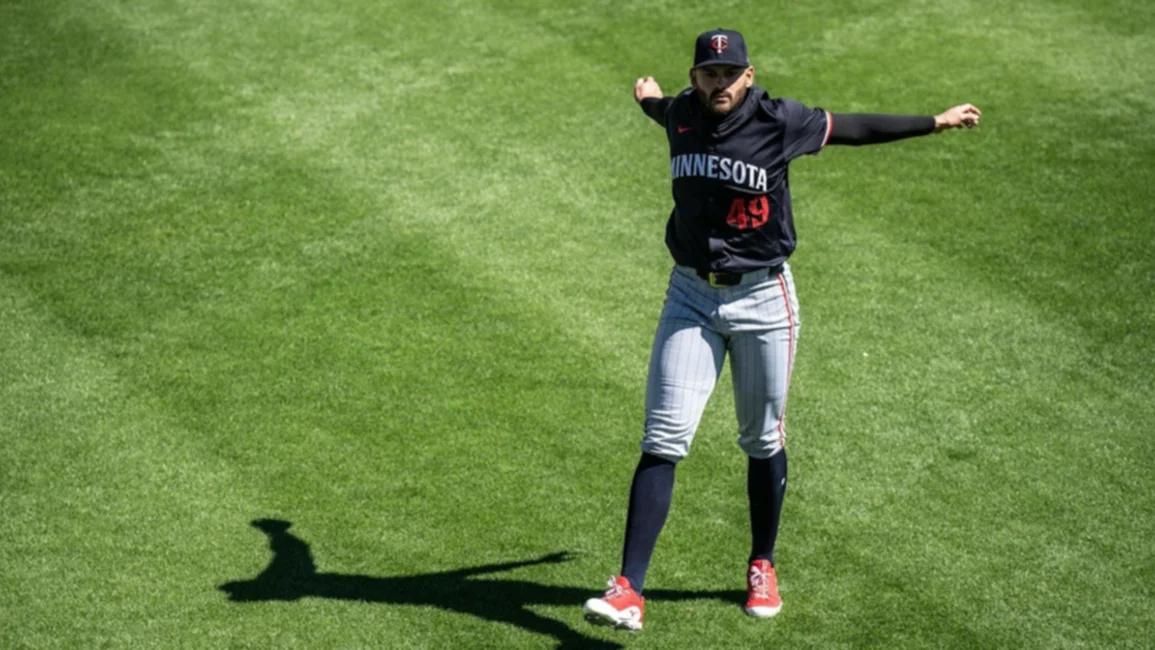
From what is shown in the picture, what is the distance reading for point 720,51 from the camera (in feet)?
16.1

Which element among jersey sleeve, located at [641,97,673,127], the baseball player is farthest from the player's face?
jersey sleeve, located at [641,97,673,127]

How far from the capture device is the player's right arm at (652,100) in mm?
5402

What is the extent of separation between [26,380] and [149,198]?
6.40 feet

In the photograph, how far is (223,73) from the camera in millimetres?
10008

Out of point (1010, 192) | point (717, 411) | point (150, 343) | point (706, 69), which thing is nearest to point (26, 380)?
point (150, 343)

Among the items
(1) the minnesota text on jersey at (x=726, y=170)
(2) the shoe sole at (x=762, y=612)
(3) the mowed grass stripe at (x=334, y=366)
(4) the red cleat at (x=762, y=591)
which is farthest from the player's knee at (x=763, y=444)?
(3) the mowed grass stripe at (x=334, y=366)

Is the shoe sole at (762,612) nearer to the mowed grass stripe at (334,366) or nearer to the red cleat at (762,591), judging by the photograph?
the red cleat at (762,591)

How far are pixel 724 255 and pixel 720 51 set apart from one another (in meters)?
0.73

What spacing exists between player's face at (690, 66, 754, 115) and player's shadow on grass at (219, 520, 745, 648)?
197 centimetres

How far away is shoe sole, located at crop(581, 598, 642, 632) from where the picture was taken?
4.82m

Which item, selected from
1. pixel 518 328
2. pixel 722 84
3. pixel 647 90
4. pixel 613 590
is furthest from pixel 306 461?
pixel 722 84

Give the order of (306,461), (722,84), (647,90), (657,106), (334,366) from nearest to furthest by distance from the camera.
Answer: (722,84) → (657,106) → (647,90) → (306,461) → (334,366)

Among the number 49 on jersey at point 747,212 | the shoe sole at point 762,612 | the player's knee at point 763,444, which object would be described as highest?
the number 49 on jersey at point 747,212

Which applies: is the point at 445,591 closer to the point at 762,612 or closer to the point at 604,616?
the point at 604,616
